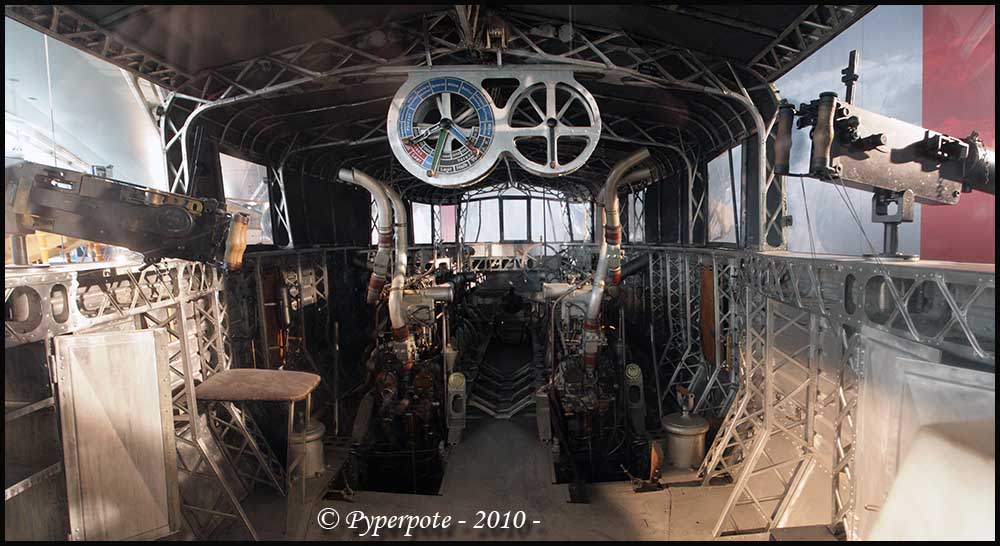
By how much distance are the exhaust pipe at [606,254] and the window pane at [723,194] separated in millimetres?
1704

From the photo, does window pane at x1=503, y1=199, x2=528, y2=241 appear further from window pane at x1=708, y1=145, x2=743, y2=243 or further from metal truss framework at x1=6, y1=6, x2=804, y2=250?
metal truss framework at x1=6, y1=6, x2=804, y2=250

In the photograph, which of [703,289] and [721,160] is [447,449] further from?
[721,160]

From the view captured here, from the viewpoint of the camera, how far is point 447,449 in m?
9.27

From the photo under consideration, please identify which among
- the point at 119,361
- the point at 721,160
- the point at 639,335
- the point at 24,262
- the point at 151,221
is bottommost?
the point at 639,335

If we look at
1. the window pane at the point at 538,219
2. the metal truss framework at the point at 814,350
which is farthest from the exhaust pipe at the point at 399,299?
the window pane at the point at 538,219

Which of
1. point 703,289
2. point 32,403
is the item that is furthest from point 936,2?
point 32,403

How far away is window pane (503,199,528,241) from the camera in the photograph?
2523cm

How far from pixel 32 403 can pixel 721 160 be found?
11.9m

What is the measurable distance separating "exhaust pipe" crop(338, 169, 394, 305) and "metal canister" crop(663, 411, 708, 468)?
729 cm

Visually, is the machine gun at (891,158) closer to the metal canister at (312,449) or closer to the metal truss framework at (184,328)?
the metal truss framework at (184,328)

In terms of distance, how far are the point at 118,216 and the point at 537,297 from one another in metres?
10.2

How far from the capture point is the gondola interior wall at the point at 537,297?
4270 mm

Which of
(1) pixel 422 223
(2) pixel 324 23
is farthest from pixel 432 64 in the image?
(1) pixel 422 223

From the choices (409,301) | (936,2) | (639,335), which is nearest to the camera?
(936,2)
